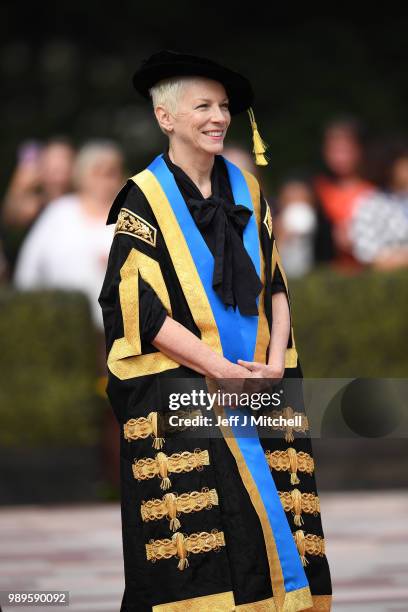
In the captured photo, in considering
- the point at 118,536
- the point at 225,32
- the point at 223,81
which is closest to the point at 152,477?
the point at 223,81

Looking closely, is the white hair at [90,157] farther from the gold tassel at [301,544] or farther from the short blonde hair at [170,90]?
the gold tassel at [301,544]

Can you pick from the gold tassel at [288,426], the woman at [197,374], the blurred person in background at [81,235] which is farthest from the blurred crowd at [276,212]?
the gold tassel at [288,426]

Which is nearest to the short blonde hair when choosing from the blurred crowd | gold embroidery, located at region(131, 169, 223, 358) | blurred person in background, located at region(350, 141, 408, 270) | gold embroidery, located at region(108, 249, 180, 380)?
gold embroidery, located at region(131, 169, 223, 358)

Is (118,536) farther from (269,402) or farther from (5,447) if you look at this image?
(269,402)

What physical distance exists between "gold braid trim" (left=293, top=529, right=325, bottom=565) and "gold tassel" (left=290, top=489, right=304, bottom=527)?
31 millimetres

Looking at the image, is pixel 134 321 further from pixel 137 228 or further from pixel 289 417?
pixel 289 417

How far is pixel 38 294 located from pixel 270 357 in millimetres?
5016

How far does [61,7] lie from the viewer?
15242 mm

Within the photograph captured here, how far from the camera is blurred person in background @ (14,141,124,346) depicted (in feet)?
35.1

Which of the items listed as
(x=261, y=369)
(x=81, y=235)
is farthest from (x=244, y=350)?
(x=81, y=235)

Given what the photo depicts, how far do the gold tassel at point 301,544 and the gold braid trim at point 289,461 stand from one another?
0.18 m

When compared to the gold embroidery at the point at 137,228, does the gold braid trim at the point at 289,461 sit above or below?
below

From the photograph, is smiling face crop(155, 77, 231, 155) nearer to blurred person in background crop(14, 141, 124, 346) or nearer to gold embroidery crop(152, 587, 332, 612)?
gold embroidery crop(152, 587, 332, 612)

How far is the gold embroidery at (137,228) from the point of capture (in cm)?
559
